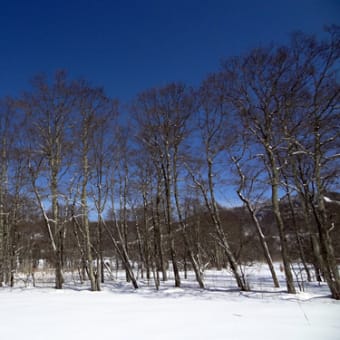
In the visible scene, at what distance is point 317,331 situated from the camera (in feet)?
14.5

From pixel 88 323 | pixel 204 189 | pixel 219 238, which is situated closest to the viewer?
A: pixel 88 323

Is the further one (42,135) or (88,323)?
(42,135)

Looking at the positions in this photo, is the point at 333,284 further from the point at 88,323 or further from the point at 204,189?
the point at 88,323

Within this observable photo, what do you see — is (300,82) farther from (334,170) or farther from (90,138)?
(90,138)

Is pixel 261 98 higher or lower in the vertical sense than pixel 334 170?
higher

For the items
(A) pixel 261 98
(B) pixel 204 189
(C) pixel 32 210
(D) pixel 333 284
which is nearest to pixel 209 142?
(B) pixel 204 189

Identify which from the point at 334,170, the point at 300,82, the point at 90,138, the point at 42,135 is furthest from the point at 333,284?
the point at 42,135

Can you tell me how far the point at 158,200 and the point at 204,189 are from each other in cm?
547

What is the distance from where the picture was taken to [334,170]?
9891 millimetres

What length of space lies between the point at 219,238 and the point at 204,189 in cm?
254

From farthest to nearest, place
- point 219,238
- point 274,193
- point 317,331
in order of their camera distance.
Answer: point 219,238, point 274,193, point 317,331

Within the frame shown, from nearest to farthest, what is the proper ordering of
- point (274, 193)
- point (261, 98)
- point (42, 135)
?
point (274, 193)
point (261, 98)
point (42, 135)

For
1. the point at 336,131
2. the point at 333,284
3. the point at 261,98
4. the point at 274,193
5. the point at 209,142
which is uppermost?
the point at 261,98

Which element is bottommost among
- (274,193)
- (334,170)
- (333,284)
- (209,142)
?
(333,284)
